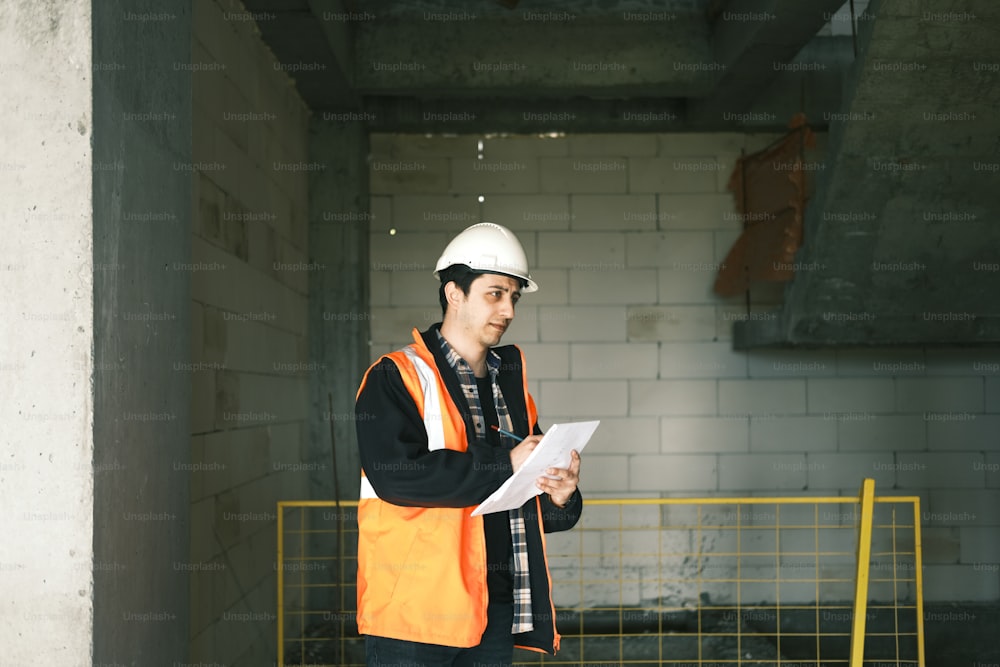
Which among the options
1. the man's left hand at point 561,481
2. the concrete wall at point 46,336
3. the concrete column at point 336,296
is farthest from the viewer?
the concrete column at point 336,296

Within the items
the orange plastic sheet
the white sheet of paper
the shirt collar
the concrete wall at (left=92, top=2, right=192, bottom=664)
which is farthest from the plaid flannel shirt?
the orange plastic sheet

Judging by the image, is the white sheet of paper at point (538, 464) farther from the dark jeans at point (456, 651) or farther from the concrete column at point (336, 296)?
the concrete column at point (336, 296)

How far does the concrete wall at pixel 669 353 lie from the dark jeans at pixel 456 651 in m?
3.73

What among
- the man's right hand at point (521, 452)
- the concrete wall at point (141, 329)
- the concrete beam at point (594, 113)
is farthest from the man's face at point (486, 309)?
the concrete beam at point (594, 113)

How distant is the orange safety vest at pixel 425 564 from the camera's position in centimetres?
210

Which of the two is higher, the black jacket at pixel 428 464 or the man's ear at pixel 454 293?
the man's ear at pixel 454 293

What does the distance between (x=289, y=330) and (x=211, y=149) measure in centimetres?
156

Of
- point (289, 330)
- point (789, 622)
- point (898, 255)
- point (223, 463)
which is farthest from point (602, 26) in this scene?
point (789, 622)

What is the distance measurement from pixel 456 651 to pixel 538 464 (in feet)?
1.58

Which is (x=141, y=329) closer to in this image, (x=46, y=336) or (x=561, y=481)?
(x=46, y=336)

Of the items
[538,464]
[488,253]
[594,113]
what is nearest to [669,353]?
[594,113]

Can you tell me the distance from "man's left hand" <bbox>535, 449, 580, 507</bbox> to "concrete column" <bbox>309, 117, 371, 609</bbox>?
345 centimetres

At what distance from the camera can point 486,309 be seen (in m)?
2.31

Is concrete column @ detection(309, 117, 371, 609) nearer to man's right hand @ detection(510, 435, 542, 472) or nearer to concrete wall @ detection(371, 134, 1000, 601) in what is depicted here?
concrete wall @ detection(371, 134, 1000, 601)
